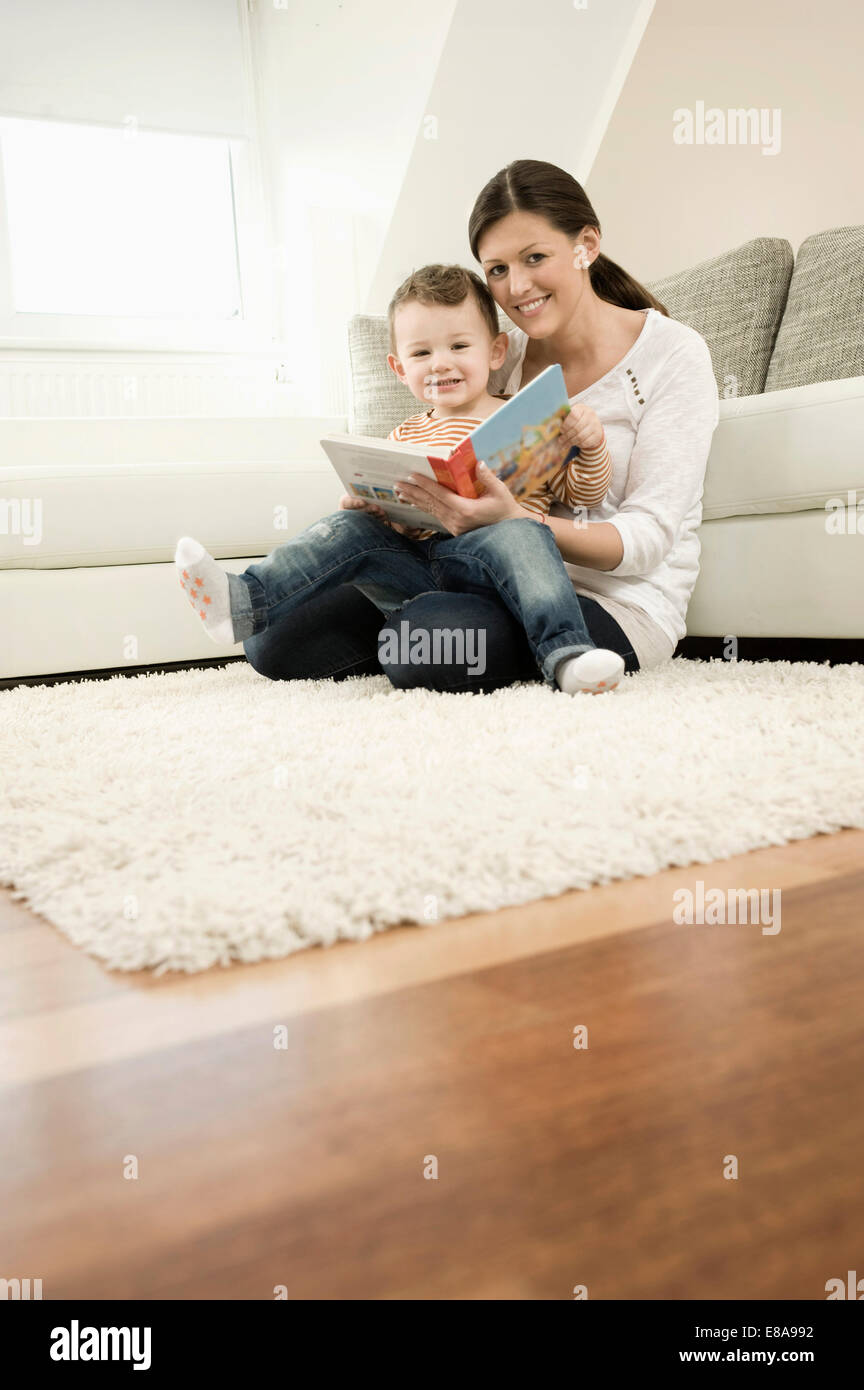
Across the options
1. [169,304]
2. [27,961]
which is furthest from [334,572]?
[169,304]

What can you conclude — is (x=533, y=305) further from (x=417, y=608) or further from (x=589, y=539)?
(x=417, y=608)

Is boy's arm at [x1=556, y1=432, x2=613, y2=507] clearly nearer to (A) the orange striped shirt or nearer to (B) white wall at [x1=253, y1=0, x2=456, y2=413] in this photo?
(A) the orange striped shirt

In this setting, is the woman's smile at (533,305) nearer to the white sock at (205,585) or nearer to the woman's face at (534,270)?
the woman's face at (534,270)

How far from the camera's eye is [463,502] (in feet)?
4.58

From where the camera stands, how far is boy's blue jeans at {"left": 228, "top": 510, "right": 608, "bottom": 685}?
137 cm

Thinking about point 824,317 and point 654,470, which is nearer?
point 654,470

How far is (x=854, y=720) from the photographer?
1.05 meters

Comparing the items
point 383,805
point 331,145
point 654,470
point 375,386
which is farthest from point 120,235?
point 383,805

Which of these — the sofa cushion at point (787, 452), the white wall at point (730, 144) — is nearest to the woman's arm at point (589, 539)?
the sofa cushion at point (787, 452)

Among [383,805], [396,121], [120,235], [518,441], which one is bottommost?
[383,805]

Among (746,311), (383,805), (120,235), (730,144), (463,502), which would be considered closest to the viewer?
(383,805)

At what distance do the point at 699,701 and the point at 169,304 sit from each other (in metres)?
3.59

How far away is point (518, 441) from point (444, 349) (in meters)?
0.30

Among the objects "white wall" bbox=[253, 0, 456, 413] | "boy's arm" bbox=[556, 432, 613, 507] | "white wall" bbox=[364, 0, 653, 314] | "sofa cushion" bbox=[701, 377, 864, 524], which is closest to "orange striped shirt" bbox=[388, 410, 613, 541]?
"boy's arm" bbox=[556, 432, 613, 507]
